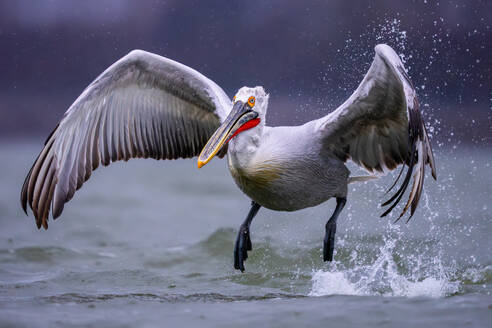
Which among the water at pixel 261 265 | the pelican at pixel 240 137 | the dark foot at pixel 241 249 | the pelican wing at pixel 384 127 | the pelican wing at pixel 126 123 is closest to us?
the water at pixel 261 265

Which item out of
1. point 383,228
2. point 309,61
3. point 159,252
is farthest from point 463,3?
point 159,252

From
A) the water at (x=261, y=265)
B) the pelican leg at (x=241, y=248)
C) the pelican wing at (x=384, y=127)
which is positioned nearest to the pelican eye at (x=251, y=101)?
the pelican wing at (x=384, y=127)

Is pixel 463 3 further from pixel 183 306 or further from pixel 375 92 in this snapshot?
pixel 183 306

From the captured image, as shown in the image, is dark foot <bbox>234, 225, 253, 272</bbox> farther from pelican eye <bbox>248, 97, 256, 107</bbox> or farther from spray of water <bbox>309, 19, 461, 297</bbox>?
pelican eye <bbox>248, 97, 256, 107</bbox>

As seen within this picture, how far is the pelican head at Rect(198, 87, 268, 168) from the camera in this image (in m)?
5.22

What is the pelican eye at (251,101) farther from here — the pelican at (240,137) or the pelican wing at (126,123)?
the pelican wing at (126,123)

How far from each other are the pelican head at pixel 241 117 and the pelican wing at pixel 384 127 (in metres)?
0.54

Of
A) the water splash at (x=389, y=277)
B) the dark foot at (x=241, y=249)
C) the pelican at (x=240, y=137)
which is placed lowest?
the water splash at (x=389, y=277)

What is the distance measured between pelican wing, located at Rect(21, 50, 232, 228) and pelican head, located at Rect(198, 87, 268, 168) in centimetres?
61

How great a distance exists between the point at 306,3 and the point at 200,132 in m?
9.19

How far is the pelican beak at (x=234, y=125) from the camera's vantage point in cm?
520

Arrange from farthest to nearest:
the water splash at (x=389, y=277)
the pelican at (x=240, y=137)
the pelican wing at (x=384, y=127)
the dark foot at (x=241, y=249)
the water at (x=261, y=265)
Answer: the dark foot at (x=241, y=249) < the water splash at (x=389, y=277) < the pelican at (x=240, y=137) < the pelican wing at (x=384, y=127) < the water at (x=261, y=265)

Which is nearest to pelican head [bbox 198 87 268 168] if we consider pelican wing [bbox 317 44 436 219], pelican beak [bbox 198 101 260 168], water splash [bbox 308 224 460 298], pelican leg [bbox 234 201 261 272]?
pelican beak [bbox 198 101 260 168]

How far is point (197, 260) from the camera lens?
8.12 metres
